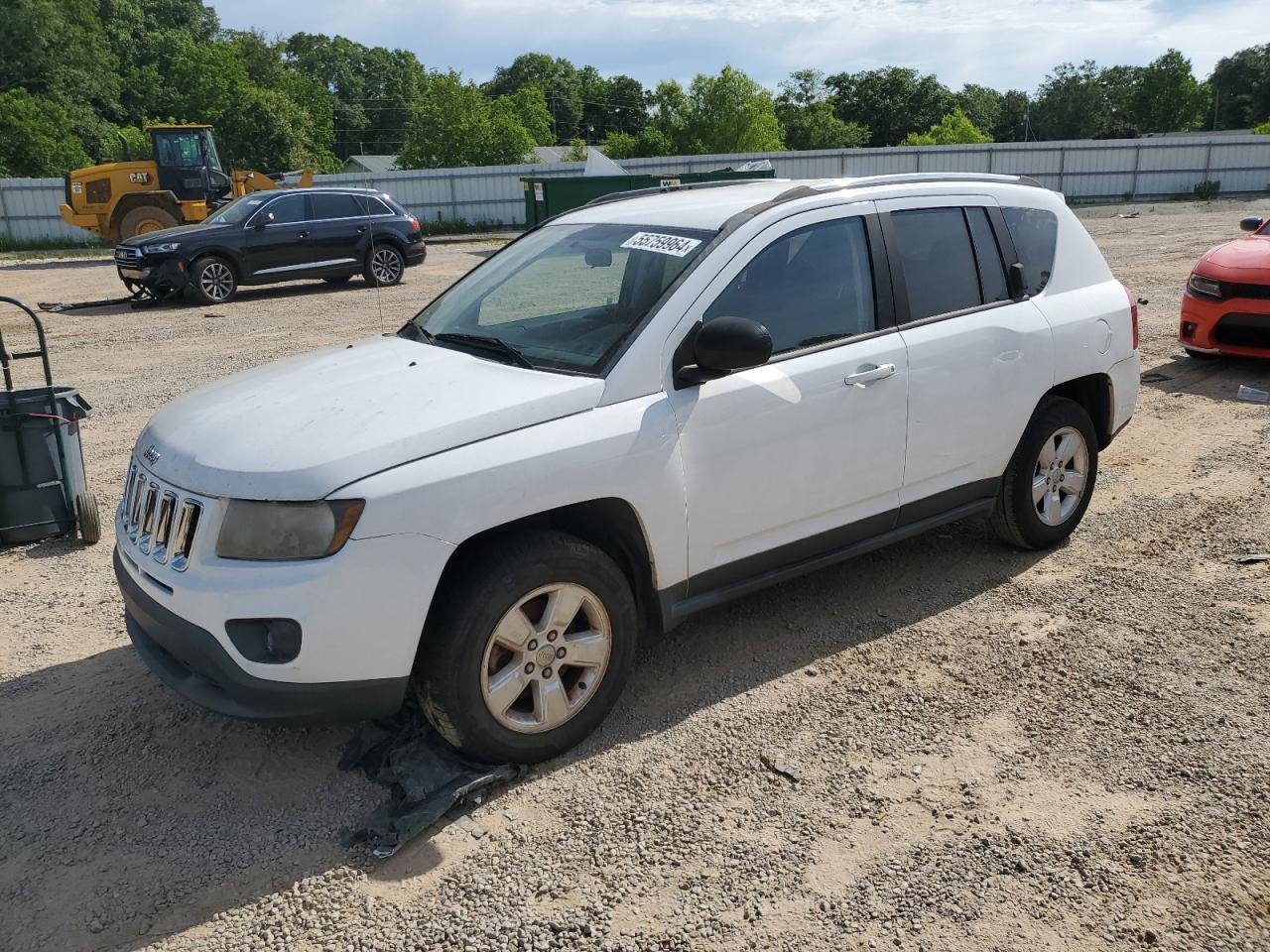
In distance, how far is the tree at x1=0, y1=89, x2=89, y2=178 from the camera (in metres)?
54.4

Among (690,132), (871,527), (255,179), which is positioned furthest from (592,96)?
(871,527)

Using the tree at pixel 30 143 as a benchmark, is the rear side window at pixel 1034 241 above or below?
below

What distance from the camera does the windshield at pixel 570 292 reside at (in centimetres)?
372

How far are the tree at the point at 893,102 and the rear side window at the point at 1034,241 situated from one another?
100988 mm

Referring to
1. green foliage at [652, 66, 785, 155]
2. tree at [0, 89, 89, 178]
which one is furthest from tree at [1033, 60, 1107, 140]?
tree at [0, 89, 89, 178]

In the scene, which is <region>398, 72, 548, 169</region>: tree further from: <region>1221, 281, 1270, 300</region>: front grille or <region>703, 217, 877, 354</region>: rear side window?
<region>703, 217, 877, 354</region>: rear side window

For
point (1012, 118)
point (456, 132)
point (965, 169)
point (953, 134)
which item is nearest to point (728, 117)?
point (953, 134)

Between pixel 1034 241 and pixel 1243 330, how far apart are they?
501cm

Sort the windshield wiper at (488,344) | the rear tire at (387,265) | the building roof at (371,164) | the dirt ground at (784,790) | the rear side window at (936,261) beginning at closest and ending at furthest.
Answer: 1. the dirt ground at (784,790)
2. the windshield wiper at (488,344)
3. the rear side window at (936,261)
4. the rear tire at (387,265)
5. the building roof at (371,164)

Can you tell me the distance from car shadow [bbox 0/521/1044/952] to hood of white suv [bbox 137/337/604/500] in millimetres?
989

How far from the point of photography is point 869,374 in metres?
4.05

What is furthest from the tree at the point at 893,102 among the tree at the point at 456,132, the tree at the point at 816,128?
the tree at the point at 456,132

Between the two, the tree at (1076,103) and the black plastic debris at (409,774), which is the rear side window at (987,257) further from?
the tree at (1076,103)

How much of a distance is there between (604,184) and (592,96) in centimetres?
11502
